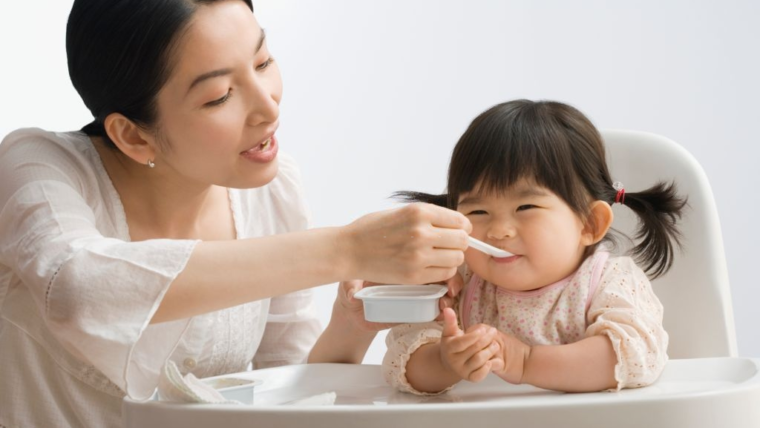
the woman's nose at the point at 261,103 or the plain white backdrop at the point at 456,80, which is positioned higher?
the woman's nose at the point at 261,103

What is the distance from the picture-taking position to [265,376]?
1310 mm

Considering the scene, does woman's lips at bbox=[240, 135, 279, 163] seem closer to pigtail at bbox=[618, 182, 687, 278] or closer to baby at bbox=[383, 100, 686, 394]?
baby at bbox=[383, 100, 686, 394]

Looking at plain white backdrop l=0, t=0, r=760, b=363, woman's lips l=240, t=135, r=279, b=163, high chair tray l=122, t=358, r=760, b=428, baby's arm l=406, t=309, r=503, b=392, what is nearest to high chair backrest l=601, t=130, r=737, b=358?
high chair tray l=122, t=358, r=760, b=428

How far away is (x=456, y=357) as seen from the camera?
114cm

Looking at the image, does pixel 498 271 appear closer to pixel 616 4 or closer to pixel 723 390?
pixel 723 390

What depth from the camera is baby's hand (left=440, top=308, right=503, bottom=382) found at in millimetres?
1122

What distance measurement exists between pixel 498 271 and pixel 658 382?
245 mm

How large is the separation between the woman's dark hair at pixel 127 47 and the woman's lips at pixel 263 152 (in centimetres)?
15

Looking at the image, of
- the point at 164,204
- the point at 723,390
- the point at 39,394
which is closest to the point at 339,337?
the point at 164,204

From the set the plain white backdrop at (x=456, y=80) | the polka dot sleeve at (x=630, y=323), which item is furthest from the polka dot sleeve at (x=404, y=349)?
the plain white backdrop at (x=456, y=80)

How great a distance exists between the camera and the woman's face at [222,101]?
131 centimetres

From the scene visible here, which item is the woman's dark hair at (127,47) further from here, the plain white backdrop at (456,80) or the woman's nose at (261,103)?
the plain white backdrop at (456,80)

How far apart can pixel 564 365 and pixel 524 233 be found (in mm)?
184

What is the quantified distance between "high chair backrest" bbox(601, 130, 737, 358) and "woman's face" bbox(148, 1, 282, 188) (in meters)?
0.59
